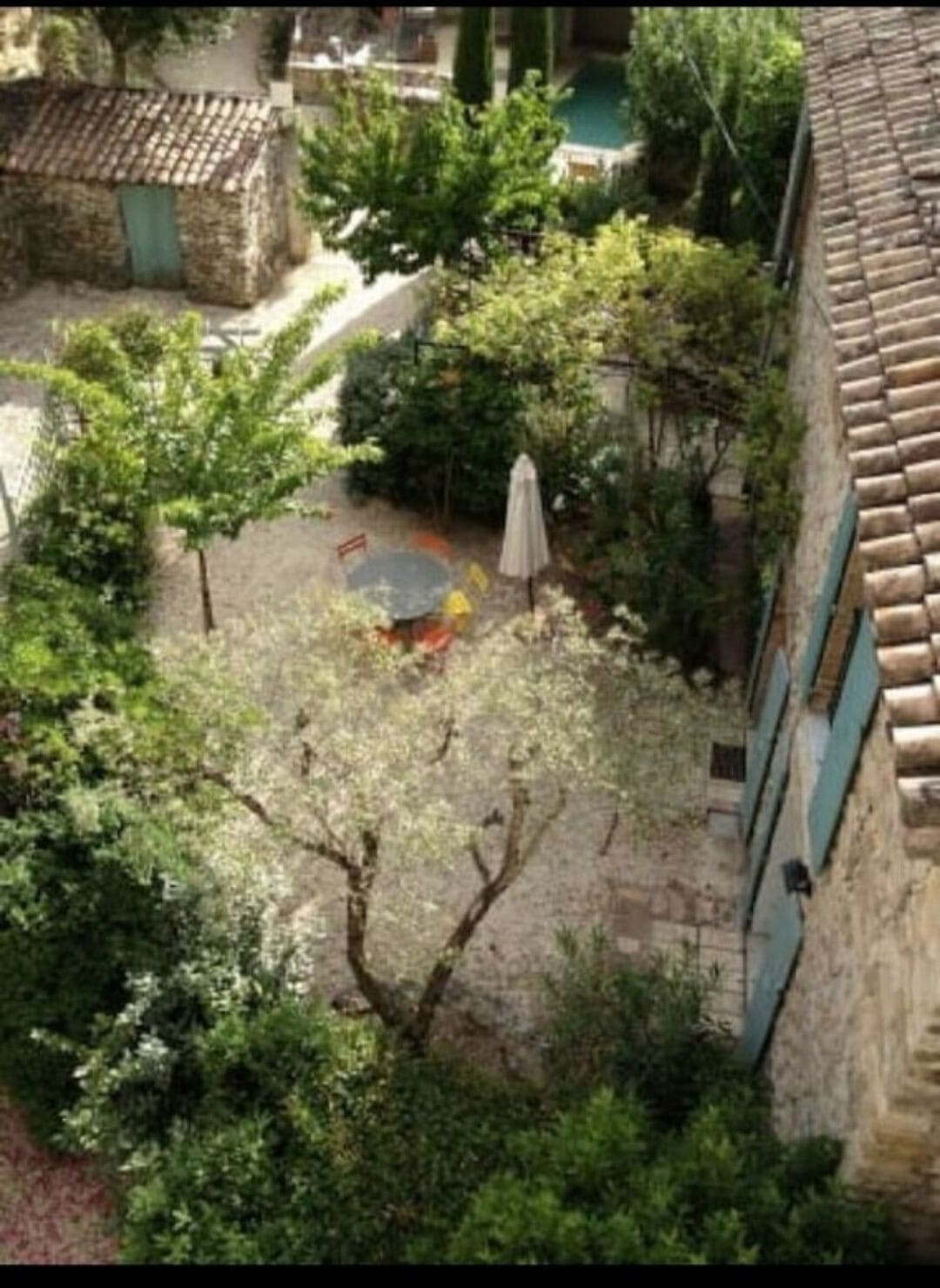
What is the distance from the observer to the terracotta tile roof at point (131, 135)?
1861cm

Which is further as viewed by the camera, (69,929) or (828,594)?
(69,929)

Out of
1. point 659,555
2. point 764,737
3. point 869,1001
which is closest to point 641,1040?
point 869,1001

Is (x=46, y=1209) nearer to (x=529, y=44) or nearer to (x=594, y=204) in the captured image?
(x=594, y=204)

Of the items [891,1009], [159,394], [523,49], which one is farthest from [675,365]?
[523,49]

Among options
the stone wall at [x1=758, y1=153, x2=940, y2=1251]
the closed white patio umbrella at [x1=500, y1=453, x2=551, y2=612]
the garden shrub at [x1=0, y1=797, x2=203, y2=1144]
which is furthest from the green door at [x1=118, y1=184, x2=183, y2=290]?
the stone wall at [x1=758, y1=153, x2=940, y2=1251]

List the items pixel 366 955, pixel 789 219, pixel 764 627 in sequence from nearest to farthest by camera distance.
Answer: pixel 366 955, pixel 764 627, pixel 789 219

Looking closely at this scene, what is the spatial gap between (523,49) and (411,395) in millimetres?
10169

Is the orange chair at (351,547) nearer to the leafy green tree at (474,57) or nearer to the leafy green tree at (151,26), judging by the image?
the leafy green tree at (474,57)

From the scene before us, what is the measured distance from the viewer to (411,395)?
15.5 meters

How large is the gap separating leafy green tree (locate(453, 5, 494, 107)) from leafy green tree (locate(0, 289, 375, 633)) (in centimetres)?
1006

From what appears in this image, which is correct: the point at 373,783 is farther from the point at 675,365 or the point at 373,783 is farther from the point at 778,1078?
the point at 675,365

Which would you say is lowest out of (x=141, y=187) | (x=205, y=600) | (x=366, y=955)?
(x=366, y=955)

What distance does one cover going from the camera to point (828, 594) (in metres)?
8.86

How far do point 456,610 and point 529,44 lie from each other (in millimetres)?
12819
